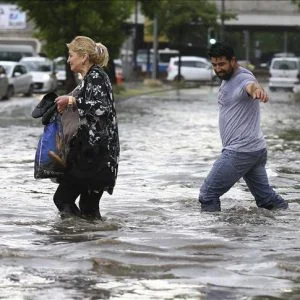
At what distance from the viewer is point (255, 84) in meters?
10.5

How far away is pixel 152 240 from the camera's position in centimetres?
949

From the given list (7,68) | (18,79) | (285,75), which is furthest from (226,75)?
(285,75)

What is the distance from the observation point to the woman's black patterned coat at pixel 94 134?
9953mm

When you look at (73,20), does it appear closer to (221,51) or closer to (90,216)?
(221,51)

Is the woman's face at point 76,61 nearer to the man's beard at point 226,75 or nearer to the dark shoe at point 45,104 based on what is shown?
the dark shoe at point 45,104

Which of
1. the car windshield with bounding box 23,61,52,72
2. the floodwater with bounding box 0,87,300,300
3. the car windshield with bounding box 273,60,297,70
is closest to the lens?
the floodwater with bounding box 0,87,300,300

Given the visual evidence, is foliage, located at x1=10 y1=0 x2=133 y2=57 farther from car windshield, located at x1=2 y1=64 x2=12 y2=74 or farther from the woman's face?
the woman's face

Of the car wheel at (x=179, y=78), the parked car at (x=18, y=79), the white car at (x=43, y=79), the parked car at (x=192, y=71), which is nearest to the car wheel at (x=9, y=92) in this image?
the parked car at (x=18, y=79)

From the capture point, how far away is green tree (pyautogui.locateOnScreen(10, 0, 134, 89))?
43.4 meters

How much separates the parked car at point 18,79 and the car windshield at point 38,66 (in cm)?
514

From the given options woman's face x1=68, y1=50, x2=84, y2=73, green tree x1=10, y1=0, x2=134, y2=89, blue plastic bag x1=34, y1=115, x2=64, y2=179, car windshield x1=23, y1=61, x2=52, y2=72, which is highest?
woman's face x1=68, y1=50, x2=84, y2=73

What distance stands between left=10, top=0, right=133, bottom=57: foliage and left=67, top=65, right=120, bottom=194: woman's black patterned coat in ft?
109

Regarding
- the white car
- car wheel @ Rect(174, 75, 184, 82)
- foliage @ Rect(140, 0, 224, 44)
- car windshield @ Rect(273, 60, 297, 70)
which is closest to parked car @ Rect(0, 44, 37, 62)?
car wheel @ Rect(174, 75, 184, 82)

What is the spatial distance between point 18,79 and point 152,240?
34.3 metres
